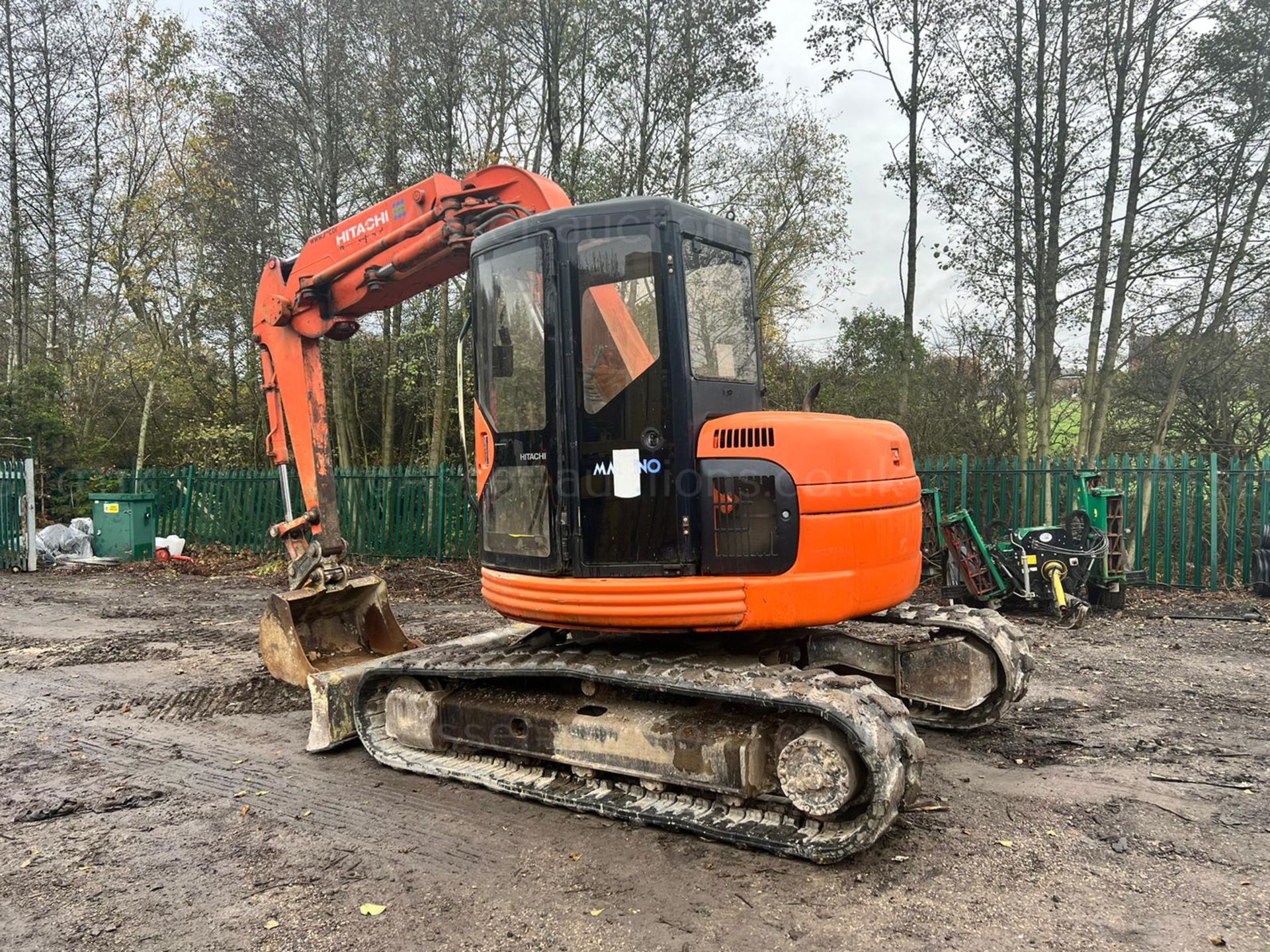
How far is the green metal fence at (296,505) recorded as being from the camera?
13367 mm

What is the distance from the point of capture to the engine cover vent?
3689mm

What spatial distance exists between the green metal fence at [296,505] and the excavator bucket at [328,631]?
651cm

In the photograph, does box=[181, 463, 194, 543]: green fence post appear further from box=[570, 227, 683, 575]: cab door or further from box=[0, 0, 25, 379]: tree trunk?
box=[570, 227, 683, 575]: cab door

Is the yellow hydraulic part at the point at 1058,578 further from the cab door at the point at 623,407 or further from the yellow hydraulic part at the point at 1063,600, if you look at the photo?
the cab door at the point at 623,407

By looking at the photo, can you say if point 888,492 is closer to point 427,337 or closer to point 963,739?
point 963,739

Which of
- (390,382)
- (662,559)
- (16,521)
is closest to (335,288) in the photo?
(662,559)

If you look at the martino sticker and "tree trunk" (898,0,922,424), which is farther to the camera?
"tree trunk" (898,0,922,424)

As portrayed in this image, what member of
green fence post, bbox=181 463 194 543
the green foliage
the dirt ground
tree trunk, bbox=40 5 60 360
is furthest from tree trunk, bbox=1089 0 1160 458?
tree trunk, bbox=40 5 60 360

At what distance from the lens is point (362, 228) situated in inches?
231

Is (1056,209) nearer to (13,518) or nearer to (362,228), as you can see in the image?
(362,228)

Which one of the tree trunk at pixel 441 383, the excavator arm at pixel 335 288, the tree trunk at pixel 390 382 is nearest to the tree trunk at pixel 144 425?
the tree trunk at pixel 390 382

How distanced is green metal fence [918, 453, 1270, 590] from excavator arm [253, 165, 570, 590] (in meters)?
8.02

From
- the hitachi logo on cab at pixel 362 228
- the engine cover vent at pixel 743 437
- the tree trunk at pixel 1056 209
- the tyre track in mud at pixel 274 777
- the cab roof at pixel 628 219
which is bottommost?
the tyre track in mud at pixel 274 777

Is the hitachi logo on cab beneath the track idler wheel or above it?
above
